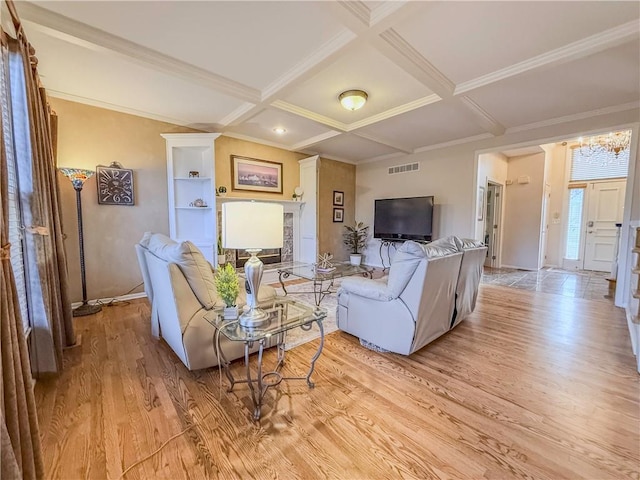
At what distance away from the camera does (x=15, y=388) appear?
3.57 feet

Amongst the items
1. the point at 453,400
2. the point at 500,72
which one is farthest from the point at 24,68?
the point at 500,72

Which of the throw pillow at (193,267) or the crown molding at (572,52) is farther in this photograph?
the crown molding at (572,52)

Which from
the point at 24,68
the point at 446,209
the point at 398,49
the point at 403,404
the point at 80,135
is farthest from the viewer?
the point at 446,209

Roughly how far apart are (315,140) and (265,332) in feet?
13.2

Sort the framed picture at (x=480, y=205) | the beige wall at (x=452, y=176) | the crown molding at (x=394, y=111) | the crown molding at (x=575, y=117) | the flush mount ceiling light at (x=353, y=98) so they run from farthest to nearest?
the framed picture at (x=480, y=205) < the beige wall at (x=452, y=176) < the crown molding at (x=575, y=117) < the crown molding at (x=394, y=111) < the flush mount ceiling light at (x=353, y=98)

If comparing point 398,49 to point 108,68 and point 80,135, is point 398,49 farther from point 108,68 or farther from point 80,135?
point 80,135

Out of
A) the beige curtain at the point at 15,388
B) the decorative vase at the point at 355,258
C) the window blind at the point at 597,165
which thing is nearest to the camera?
the beige curtain at the point at 15,388

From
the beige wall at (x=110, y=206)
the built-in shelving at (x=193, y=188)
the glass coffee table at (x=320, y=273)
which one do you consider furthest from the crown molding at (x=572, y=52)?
the beige wall at (x=110, y=206)

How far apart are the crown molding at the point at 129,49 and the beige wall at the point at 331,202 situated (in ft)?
9.89

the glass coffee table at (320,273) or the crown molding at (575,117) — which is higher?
the crown molding at (575,117)

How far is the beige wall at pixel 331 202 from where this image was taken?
5.97 metres

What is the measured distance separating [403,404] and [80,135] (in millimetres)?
4474

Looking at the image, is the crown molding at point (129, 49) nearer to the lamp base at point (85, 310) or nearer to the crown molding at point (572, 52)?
the crown molding at point (572, 52)

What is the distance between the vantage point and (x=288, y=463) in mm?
1278
